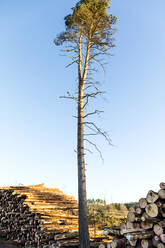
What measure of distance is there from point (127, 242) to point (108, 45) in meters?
8.86

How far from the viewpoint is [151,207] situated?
552 cm

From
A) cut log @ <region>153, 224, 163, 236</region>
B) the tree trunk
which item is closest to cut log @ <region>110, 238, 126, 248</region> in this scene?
cut log @ <region>153, 224, 163, 236</region>

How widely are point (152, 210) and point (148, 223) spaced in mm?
406

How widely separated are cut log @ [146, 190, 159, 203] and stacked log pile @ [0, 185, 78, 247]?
3.92 m

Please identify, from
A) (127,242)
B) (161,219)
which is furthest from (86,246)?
(161,219)

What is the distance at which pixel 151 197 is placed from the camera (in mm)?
5578

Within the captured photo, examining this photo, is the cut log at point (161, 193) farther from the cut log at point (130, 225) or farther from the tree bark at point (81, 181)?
the tree bark at point (81, 181)

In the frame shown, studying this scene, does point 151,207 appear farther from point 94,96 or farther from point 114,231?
point 94,96

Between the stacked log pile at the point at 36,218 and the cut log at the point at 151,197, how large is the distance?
12.9 ft

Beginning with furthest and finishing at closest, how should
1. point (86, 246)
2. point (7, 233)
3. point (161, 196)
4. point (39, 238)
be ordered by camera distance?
point (7, 233)
point (39, 238)
point (86, 246)
point (161, 196)

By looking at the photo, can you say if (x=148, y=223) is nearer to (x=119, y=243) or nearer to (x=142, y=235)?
(x=142, y=235)

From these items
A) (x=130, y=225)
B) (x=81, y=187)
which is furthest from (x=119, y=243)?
(x=81, y=187)

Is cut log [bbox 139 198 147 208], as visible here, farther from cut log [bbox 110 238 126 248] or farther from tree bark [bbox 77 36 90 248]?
tree bark [bbox 77 36 90 248]

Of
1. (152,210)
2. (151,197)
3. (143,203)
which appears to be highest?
(151,197)
